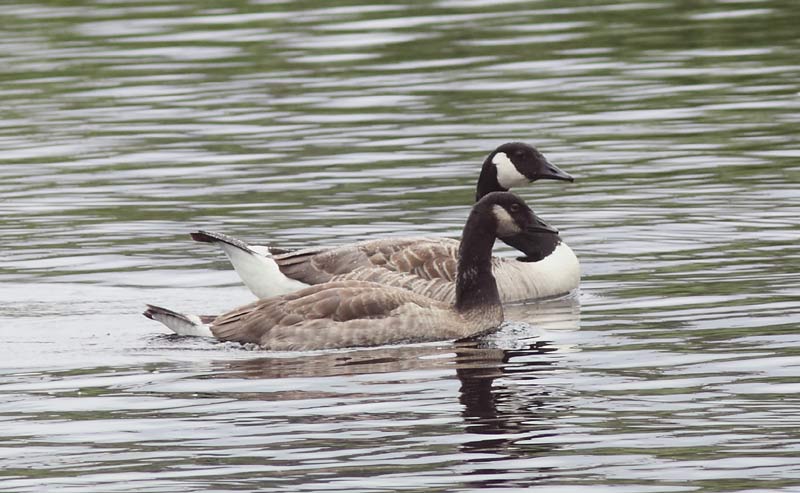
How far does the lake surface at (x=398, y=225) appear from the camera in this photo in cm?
1151

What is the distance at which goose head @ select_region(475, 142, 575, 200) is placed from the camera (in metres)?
19.4

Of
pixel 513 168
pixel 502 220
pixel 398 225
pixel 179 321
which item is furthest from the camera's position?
→ pixel 398 225

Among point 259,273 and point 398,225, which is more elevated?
point 259,273

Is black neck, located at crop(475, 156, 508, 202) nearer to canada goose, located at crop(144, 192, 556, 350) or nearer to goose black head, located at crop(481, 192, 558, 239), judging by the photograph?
goose black head, located at crop(481, 192, 558, 239)

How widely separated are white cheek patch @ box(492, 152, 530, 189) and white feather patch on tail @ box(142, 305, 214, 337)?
5.03 metres

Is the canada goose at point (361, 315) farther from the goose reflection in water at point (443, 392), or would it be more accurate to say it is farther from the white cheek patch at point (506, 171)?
the white cheek patch at point (506, 171)

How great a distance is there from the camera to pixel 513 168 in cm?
1956

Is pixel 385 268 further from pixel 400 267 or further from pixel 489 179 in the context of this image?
pixel 489 179

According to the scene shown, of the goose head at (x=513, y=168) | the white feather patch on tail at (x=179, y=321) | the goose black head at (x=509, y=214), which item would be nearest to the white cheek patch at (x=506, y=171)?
the goose head at (x=513, y=168)

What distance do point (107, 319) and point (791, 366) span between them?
21.5 feet

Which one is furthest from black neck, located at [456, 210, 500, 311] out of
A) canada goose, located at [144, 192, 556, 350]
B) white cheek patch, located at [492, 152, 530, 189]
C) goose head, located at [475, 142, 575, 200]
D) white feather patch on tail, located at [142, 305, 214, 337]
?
white cheek patch, located at [492, 152, 530, 189]

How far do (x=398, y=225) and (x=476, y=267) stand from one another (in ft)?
14.8

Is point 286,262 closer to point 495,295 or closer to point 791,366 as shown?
point 495,295

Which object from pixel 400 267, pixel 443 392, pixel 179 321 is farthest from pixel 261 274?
pixel 443 392
